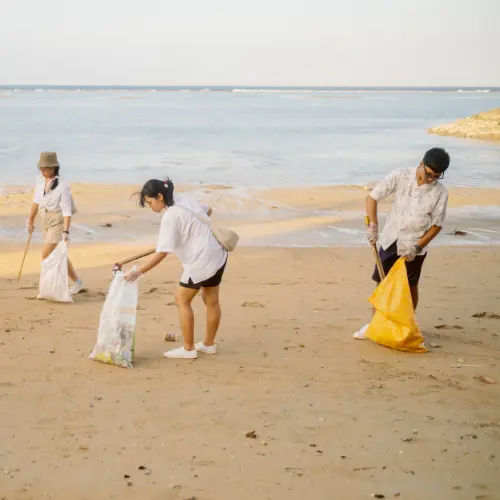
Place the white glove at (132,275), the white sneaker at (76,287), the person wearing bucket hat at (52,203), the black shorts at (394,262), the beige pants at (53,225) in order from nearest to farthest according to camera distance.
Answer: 1. the white glove at (132,275)
2. the black shorts at (394,262)
3. the person wearing bucket hat at (52,203)
4. the beige pants at (53,225)
5. the white sneaker at (76,287)

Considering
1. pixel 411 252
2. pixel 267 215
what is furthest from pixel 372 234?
pixel 267 215

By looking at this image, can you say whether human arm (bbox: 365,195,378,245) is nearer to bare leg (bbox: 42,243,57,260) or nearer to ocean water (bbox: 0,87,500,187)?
bare leg (bbox: 42,243,57,260)

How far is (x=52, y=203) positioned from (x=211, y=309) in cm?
265

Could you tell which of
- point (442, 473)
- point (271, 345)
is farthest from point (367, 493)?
point (271, 345)

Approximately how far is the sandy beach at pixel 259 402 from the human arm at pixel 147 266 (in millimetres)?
681

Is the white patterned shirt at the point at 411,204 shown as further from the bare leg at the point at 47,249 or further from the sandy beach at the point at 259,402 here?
the bare leg at the point at 47,249

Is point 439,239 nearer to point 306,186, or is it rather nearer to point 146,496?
point 306,186

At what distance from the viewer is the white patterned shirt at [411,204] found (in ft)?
17.9

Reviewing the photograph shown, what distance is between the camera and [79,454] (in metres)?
3.87

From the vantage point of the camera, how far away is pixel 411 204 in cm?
548

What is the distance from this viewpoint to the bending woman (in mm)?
4977

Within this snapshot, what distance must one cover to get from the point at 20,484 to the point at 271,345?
9.04 ft

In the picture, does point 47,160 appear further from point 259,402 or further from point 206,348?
point 259,402

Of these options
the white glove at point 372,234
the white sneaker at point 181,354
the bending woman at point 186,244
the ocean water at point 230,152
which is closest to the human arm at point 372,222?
the white glove at point 372,234
